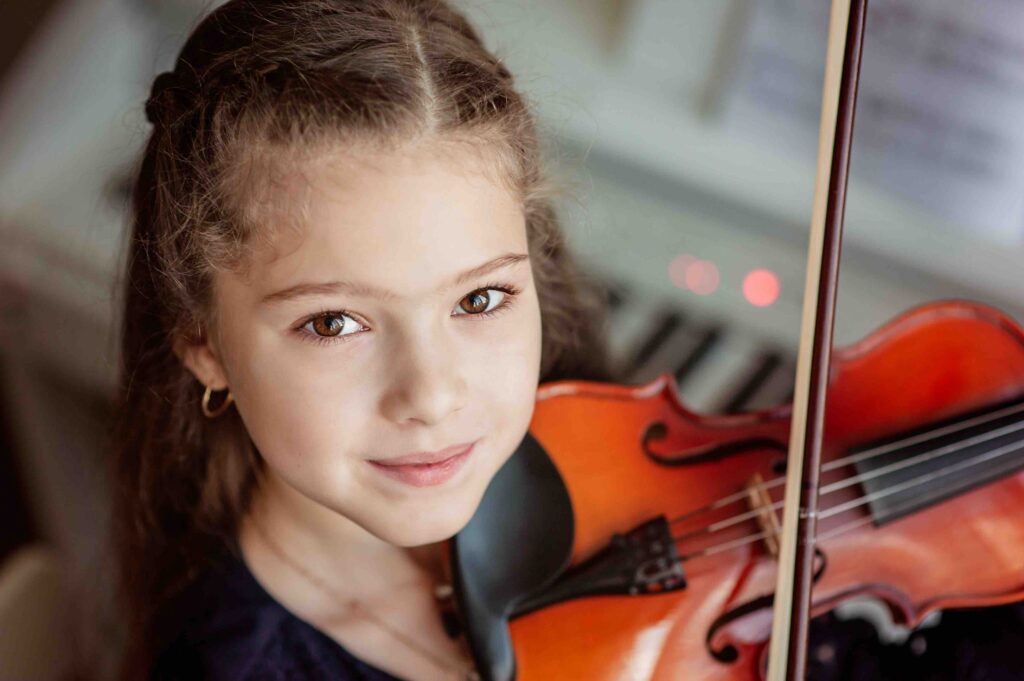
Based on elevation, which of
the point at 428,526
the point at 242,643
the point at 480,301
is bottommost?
the point at 242,643

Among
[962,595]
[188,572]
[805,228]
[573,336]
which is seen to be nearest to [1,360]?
[188,572]

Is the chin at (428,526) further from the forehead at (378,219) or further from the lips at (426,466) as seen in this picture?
the forehead at (378,219)

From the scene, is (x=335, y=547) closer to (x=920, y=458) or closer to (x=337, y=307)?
(x=337, y=307)

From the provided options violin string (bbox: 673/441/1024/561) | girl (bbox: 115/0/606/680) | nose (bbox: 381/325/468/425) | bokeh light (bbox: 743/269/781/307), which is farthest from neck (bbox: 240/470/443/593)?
bokeh light (bbox: 743/269/781/307)

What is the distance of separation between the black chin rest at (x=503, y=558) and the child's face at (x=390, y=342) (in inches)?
0.9

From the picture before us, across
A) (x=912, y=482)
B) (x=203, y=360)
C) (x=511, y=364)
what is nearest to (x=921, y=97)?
(x=912, y=482)

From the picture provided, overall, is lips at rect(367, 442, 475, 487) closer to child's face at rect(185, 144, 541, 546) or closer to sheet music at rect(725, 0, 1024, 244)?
child's face at rect(185, 144, 541, 546)

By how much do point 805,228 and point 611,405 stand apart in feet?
0.88

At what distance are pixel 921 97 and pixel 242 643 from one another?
1.84ft

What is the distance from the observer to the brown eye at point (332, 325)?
42 centimetres

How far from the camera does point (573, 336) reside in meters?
0.58

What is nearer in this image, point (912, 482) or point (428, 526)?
point (428, 526)

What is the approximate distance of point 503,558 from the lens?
49 cm

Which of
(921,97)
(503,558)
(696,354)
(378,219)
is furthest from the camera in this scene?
(696,354)
